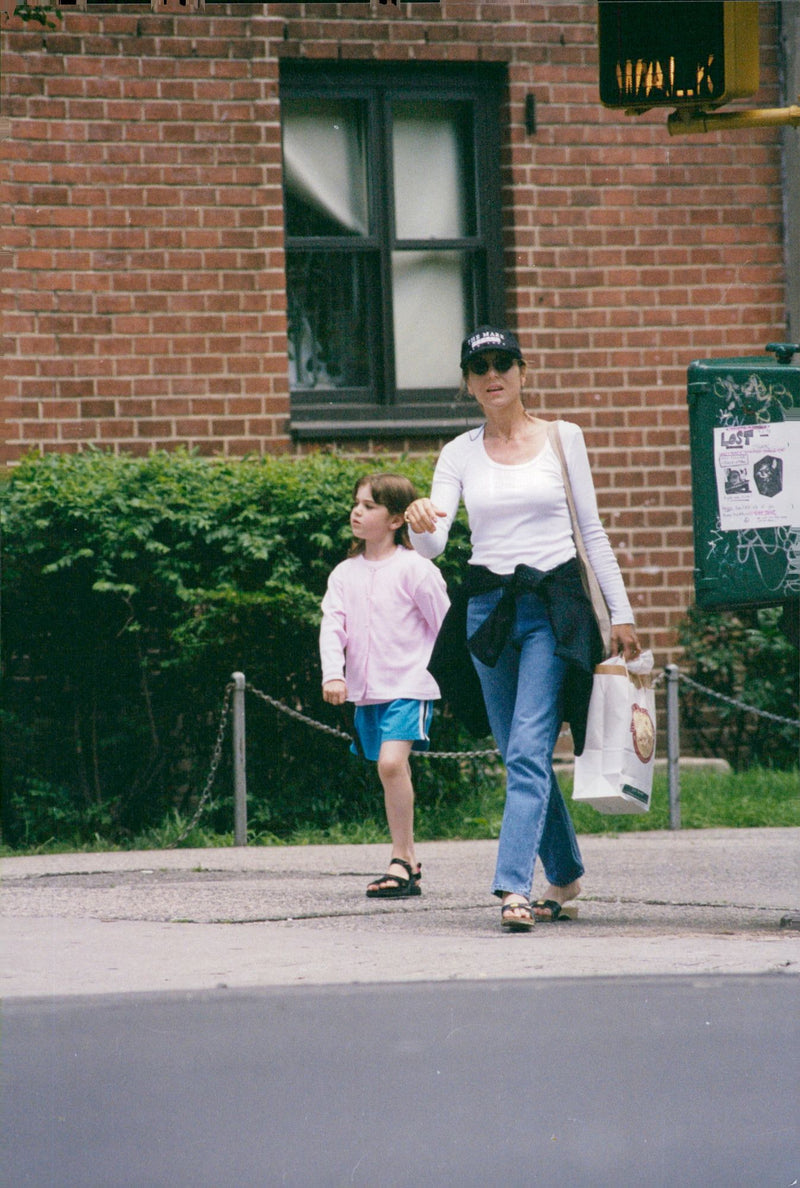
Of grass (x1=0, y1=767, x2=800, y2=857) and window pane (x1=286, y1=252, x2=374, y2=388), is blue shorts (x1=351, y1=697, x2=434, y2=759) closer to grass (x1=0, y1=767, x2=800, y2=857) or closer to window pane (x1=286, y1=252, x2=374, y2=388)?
grass (x1=0, y1=767, x2=800, y2=857)

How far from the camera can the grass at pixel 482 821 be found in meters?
8.75

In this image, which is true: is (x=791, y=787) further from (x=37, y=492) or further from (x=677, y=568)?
(x=37, y=492)

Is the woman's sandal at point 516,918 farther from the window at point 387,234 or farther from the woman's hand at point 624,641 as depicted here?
the window at point 387,234

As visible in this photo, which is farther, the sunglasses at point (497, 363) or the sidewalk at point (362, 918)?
the sunglasses at point (497, 363)

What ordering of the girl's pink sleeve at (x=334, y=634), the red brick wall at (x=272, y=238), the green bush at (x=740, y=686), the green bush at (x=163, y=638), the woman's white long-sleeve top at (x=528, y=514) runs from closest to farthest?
the woman's white long-sleeve top at (x=528, y=514)
the girl's pink sleeve at (x=334, y=634)
the green bush at (x=163, y=638)
the red brick wall at (x=272, y=238)
the green bush at (x=740, y=686)

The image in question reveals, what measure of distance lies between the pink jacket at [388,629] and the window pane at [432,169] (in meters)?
4.51

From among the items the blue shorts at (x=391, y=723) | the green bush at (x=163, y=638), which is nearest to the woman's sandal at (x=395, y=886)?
the blue shorts at (x=391, y=723)

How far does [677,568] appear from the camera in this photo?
10.9 m

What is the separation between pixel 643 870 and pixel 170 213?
16.3 ft

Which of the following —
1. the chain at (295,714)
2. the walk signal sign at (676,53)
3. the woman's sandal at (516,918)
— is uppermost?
the walk signal sign at (676,53)

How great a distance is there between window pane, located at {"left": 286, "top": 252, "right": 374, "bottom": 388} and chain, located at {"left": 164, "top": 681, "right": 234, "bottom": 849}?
274 cm

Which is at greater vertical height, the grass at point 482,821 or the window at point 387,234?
the window at point 387,234

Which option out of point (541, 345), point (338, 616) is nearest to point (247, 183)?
point (541, 345)

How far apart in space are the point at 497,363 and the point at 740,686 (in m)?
5.02
